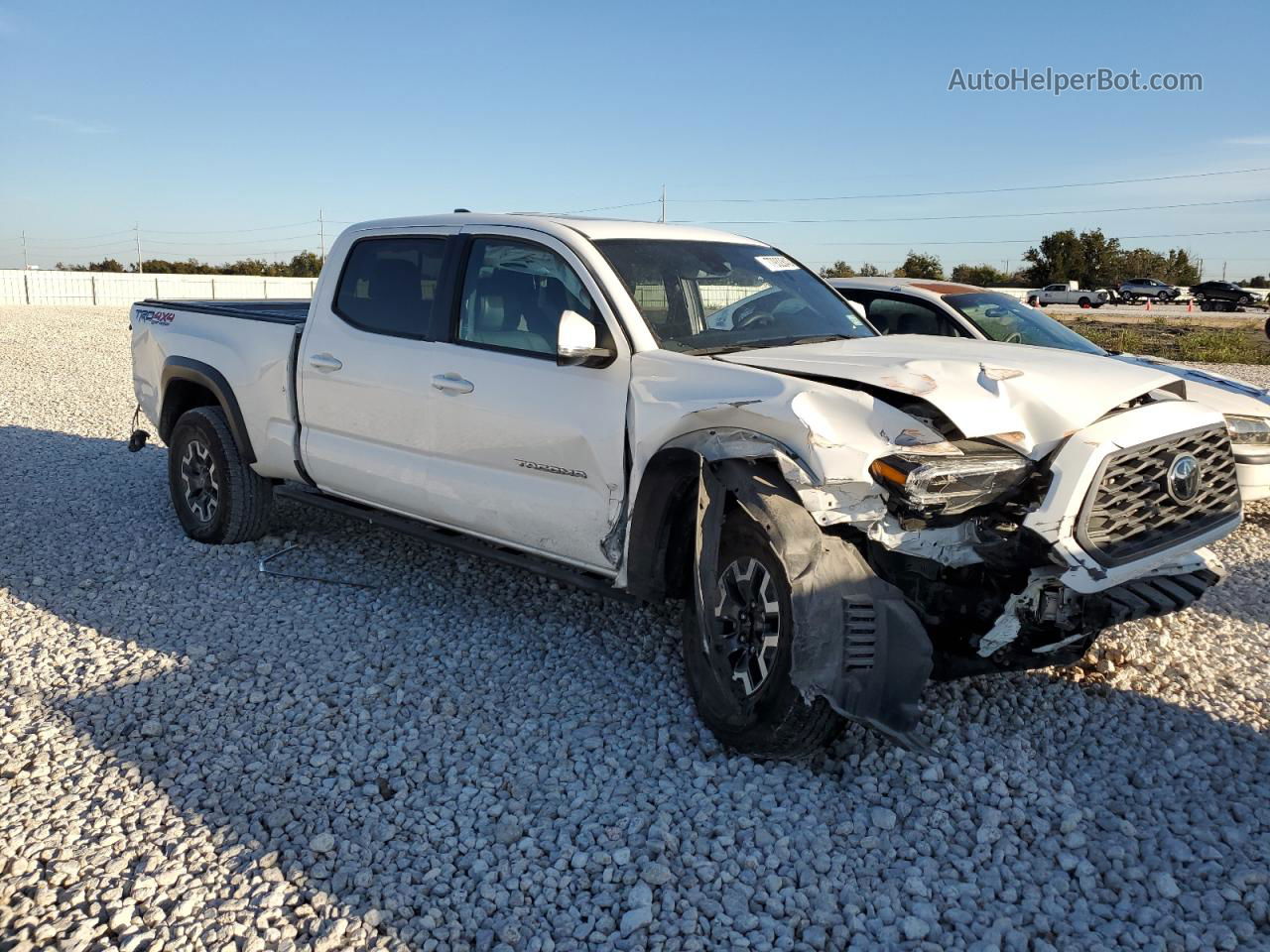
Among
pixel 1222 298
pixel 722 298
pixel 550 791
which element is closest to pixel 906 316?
pixel 722 298

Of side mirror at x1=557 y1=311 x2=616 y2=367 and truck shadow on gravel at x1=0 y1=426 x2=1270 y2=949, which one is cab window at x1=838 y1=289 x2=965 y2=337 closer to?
truck shadow on gravel at x1=0 y1=426 x2=1270 y2=949

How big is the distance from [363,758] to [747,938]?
5.63 feet

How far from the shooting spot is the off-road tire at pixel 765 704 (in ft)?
12.0

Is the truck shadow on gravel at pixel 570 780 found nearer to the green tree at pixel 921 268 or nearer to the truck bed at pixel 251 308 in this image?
the truck bed at pixel 251 308

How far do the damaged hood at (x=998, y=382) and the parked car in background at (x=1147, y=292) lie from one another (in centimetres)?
4948

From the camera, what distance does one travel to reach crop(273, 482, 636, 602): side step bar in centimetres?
451

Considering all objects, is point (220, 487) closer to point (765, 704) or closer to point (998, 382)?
point (765, 704)

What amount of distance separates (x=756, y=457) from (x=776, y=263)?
201cm

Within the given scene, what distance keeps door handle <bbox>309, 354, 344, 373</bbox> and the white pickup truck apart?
0.02 metres

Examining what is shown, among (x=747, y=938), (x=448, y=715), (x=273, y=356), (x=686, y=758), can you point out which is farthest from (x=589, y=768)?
(x=273, y=356)

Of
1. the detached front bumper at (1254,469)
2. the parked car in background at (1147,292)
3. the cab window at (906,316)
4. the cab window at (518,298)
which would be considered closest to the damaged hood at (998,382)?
the cab window at (518,298)

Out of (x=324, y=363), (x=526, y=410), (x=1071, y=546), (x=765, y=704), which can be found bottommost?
(x=765, y=704)

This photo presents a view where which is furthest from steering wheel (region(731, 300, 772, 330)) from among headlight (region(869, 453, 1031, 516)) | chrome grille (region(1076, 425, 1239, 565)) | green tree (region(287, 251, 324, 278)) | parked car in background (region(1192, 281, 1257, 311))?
green tree (region(287, 251, 324, 278))

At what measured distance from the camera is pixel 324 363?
5.69 meters
